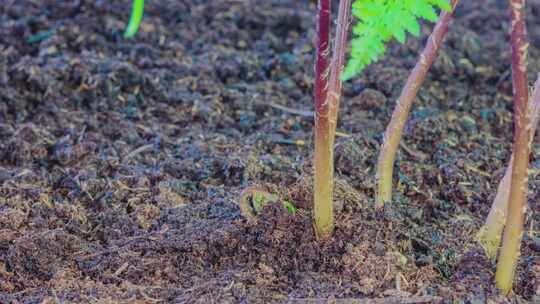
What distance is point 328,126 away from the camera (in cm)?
157

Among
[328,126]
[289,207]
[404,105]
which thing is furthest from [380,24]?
[289,207]

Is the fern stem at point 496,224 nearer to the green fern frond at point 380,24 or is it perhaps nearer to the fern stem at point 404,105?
the fern stem at point 404,105

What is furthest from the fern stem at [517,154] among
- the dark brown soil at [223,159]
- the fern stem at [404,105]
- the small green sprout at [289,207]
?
the small green sprout at [289,207]

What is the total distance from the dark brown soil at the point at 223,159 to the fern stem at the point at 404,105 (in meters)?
0.08

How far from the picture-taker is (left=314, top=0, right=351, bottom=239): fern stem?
1.56m

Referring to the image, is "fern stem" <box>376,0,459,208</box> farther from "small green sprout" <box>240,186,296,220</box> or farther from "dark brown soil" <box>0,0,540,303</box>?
"small green sprout" <box>240,186,296,220</box>

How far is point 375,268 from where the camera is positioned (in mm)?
1632

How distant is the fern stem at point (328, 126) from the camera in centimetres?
156

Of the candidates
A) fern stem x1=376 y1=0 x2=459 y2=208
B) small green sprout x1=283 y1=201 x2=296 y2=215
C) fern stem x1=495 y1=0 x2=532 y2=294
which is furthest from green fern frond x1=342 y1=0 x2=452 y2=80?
small green sprout x1=283 y1=201 x2=296 y2=215

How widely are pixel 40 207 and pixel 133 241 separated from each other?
301mm

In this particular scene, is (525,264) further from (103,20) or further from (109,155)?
(103,20)

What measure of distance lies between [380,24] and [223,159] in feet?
2.87

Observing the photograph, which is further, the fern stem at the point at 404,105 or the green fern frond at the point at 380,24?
the fern stem at the point at 404,105

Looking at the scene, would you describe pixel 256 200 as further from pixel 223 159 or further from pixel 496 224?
pixel 496 224
